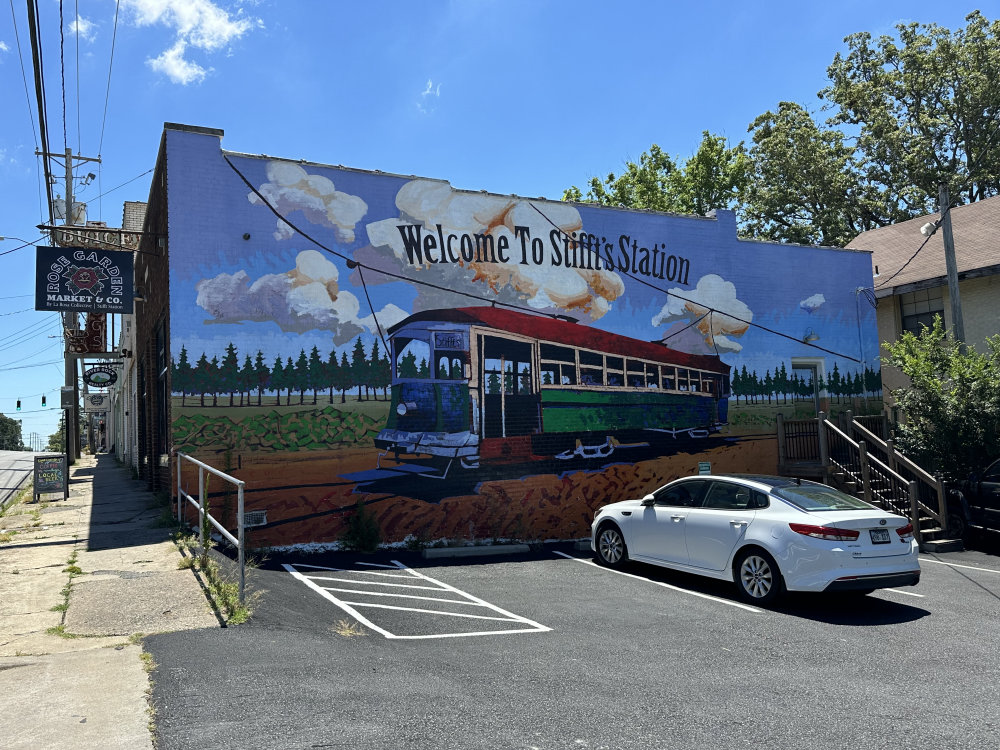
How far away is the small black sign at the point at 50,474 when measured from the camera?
17.8 meters

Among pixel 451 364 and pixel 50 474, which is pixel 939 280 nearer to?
pixel 451 364

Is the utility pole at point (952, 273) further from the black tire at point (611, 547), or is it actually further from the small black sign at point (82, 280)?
the small black sign at point (82, 280)

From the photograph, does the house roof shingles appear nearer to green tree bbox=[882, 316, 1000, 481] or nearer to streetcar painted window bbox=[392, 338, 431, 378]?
green tree bbox=[882, 316, 1000, 481]

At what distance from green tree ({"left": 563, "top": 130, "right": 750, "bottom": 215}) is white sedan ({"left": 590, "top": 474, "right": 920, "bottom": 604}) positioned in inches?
1064

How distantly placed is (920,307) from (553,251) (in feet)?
40.2

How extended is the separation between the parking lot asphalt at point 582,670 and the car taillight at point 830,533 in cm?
84

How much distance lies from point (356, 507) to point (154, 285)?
644cm

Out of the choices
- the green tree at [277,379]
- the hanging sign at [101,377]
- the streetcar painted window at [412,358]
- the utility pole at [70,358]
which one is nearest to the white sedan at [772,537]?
the streetcar painted window at [412,358]

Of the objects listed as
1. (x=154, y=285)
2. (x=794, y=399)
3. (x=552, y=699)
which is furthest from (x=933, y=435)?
(x=154, y=285)

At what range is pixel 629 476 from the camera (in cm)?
1567

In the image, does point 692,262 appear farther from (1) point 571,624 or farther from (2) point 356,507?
(1) point 571,624

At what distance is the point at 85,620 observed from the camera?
7.08 m

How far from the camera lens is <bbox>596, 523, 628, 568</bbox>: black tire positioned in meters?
10.8

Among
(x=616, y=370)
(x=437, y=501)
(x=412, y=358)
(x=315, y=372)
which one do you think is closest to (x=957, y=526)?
(x=616, y=370)
